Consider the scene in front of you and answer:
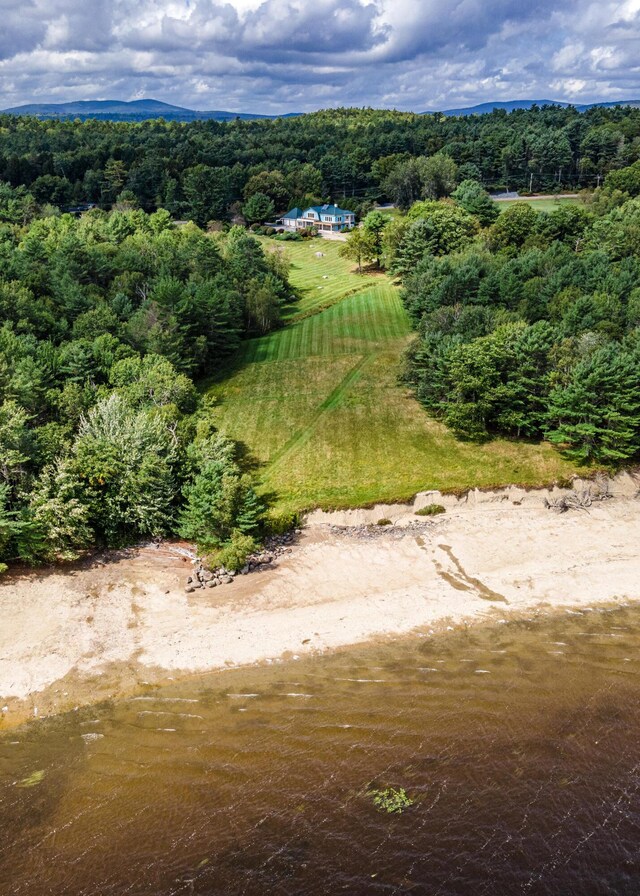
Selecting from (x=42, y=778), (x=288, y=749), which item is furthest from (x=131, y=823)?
(x=288, y=749)

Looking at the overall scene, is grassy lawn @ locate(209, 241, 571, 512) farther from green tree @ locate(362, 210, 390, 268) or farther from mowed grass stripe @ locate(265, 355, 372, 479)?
green tree @ locate(362, 210, 390, 268)

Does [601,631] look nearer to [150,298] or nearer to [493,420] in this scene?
[493,420]

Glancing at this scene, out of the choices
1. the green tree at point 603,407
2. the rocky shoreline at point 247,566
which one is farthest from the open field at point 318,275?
the rocky shoreline at point 247,566

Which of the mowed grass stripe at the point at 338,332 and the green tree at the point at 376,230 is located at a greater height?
the green tree at the point at 376,230

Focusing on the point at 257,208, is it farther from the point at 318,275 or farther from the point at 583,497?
the point at 583,497

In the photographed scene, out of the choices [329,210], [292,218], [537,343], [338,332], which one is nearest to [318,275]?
[338,332]

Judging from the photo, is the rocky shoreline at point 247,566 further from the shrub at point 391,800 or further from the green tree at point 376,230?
the green tree at point 376,230
